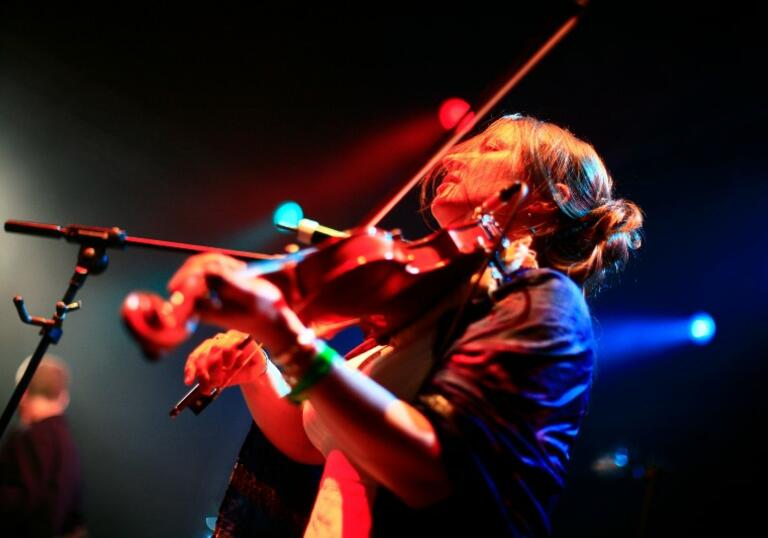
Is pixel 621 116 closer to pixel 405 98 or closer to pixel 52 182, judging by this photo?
pixel 405 98

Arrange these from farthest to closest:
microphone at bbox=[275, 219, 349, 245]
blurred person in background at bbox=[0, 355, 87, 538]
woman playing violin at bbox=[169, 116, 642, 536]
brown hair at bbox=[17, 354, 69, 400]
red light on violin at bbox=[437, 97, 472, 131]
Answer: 1. red light on violin at bbox=[437, 97, 472, 131]
2. brown hair at bbox=[17, 354, 69, 400]
3. blurred person in background at bbox=[0, 355, 87, 538]
4. microphone at bbox=[275, 219, 349, 245]
5. woman playing violin at bbox=[169, 116, 642, 536]

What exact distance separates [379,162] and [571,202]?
3675 millimetres

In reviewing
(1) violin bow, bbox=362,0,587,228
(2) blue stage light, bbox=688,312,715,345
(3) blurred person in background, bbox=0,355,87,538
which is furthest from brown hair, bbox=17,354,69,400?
(2) blue stage light, bbox=688,312,715,345

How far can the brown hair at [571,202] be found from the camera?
1.57m

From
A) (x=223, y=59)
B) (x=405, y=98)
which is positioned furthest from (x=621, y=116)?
(x=223, y=59)

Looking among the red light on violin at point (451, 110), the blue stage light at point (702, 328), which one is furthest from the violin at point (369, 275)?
the blue stage light at point (702, 328)

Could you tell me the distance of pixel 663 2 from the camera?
127 inches

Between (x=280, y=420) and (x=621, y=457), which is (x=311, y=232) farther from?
(x=621, y=457)

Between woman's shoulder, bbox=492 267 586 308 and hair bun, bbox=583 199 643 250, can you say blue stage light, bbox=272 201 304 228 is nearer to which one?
hair bun, bbox=583 199 643 250

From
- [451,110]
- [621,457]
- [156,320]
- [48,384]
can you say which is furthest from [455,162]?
[621,457]

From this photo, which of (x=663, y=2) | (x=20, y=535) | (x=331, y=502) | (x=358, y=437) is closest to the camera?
(x=358, y=437)

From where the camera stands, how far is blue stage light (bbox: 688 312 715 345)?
4.20 m

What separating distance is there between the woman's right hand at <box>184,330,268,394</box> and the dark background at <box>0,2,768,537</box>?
1.86 meters

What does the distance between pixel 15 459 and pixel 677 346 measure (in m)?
4.67
